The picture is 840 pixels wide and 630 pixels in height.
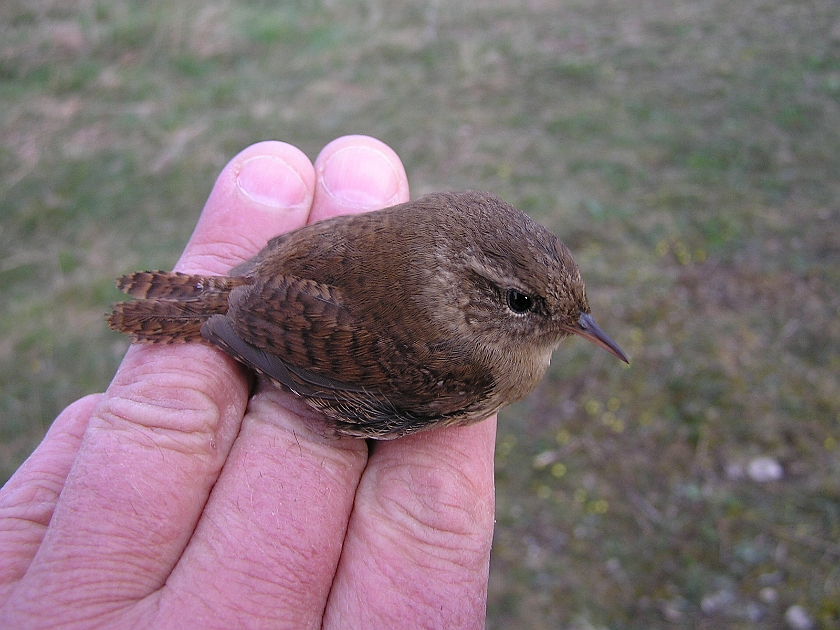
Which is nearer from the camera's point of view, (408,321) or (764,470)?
(408,321)

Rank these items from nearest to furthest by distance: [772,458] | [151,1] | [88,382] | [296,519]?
[296,519] < [772,458] < [88,382] < [151,1]

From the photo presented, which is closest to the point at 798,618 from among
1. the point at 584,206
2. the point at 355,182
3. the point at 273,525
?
the point at 273,525

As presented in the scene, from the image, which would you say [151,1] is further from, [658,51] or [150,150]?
[658,51]


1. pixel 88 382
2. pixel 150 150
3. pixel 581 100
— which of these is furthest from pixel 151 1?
pixel 88 382

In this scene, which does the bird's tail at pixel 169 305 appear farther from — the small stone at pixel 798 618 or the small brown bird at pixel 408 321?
the small stone at pixel 798 618

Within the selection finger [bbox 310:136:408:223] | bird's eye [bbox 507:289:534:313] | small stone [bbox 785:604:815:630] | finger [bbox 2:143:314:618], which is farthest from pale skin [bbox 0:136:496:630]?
small stone [bbox 785:604:815:630]

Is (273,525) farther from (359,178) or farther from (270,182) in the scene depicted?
Answer: (359,178)
